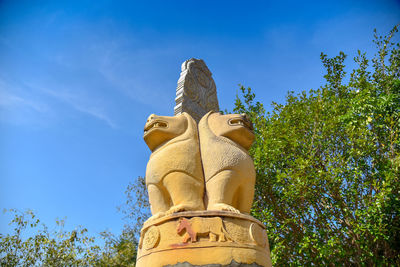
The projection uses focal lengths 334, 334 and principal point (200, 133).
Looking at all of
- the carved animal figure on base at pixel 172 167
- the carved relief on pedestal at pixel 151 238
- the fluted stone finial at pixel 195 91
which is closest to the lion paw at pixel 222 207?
the carved animal figure on base at pixel 172 167

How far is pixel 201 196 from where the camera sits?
3.67 metres

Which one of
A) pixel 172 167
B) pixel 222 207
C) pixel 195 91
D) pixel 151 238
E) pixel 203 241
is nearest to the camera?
pixel 203 241

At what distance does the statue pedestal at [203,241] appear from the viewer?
9.88 feet

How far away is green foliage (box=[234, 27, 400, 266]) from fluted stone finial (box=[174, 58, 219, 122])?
279 centimetres

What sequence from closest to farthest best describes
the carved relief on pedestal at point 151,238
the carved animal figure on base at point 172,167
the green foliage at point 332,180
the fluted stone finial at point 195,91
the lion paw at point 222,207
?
1. the carved relief on pedestal at point 151,238
2. the lion paw at point 222,207
3. the carved animal figure on base at point 172,167
4. the fluted stone finial at point 195,91
5. the green foliage at point 332,180

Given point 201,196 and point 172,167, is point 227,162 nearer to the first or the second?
point 201,196

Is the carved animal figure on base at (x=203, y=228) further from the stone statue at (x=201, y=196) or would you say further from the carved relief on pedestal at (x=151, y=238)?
the carved relief on pedestal at (x=151, y=238)

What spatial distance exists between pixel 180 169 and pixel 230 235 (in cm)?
90

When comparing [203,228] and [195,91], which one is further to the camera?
[195,91]

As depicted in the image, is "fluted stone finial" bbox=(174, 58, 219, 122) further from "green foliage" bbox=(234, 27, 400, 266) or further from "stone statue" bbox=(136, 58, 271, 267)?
"green foliage" bbox=(234, 27, 400, 266)

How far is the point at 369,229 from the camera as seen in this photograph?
255 inches

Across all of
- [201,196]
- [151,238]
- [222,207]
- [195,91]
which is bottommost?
[151,238]

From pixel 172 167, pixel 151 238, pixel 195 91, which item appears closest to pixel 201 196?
pixel 172 167

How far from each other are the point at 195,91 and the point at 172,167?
2.27 meters
